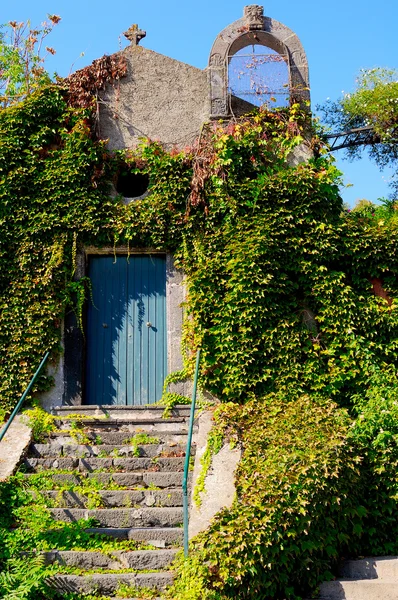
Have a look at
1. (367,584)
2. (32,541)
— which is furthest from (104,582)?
(367,584)

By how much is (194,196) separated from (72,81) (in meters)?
2.70

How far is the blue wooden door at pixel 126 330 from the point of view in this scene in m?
8.56

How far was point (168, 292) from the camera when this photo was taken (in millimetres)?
8781

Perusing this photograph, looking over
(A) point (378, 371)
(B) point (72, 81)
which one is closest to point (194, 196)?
(B) point (72, 81)

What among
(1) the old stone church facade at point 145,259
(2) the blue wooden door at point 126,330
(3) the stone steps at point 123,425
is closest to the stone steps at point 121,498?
(3) the stone steps at point 123,425

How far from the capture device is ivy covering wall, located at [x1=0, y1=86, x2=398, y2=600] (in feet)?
26.4

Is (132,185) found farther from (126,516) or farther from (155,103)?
(126,516)

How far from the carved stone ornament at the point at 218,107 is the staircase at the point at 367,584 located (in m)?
6.46

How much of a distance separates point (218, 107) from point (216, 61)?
2.46 feet

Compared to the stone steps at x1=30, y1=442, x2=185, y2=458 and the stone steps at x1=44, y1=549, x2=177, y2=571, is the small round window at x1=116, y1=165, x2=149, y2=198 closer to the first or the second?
the stone steps at x1=30, y1=442, x2=185, y2=458

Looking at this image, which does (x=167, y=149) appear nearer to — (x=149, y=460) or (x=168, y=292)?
(x=168, y=292)

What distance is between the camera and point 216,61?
9.48 m

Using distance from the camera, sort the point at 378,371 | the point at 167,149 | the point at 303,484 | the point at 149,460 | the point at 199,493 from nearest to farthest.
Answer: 1. the point at 303,484
2. the point at 199,493
3. the point at 149,460
4. the point at 378,371
5. the point at 167,149

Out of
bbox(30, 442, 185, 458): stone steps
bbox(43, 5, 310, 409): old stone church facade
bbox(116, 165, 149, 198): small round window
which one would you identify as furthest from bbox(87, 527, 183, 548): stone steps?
bbox(116, 165, 149, 198): small round window
